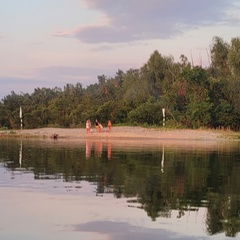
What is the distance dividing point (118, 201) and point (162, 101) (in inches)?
2012

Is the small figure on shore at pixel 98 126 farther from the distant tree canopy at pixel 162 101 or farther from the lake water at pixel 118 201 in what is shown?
the lake water at pixel 118 201

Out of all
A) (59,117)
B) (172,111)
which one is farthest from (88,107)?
(172,111)

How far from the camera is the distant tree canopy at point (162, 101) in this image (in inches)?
2381

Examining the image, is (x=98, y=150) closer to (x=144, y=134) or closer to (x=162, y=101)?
(x=144, y=134)

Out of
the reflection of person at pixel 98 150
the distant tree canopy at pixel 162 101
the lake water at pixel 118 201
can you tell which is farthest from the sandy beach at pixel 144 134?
the lake water at pixel 118 201

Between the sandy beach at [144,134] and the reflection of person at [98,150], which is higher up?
the sandy beach at [144,134]

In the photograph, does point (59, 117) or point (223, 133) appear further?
point (59, 117)

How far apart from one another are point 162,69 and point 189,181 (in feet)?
190

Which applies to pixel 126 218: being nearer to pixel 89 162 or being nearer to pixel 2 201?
pixel 2 201

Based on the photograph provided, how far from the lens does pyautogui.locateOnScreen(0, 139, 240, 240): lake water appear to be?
10.3 meters

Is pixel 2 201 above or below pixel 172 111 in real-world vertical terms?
below

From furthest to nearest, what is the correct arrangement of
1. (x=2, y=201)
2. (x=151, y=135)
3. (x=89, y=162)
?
(x=151, y=135) → (x=89, y=162) → (x=2, y=201)

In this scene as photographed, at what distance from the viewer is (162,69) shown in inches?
2943

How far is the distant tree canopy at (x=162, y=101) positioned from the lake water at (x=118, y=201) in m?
37.9
